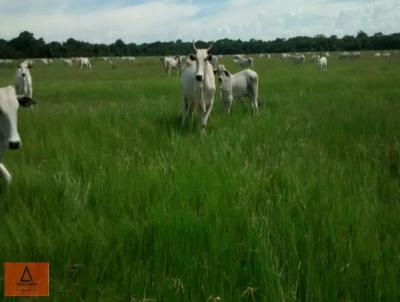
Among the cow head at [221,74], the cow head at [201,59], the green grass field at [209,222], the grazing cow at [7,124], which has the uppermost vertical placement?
the cow head at [201,59]

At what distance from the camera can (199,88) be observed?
10.7 m

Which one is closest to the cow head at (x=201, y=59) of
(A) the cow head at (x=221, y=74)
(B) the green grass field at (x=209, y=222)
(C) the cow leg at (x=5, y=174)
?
(A) the cow head at (x=221, y=74)

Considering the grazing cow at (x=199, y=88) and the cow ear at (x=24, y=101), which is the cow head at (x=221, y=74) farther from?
the cow ear at (x=24, y=101)

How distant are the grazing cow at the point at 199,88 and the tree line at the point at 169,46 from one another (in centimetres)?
6192

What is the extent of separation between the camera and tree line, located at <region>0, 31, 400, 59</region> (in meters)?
78.2

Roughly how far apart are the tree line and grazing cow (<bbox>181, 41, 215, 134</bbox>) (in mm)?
61915

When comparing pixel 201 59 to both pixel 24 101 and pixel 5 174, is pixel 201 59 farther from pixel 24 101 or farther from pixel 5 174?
pixel 5 174

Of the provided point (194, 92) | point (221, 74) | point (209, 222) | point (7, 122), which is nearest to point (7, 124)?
point (7, 122)

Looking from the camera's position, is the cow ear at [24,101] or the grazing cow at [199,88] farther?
the grazing cow at [199,88]

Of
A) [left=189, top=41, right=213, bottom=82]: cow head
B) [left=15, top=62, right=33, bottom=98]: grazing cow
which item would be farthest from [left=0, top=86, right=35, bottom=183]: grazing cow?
[left=15, top=62, right=33, bottom=98]: grazing cow

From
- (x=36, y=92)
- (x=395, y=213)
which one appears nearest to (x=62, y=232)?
(x=395, y=213)

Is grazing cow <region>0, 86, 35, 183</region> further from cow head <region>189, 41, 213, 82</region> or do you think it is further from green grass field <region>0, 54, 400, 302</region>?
cow head <region>189, 41, 213, 82</region>

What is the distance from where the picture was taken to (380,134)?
26.5 ft

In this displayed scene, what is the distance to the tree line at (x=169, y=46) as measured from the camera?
78.2 m
